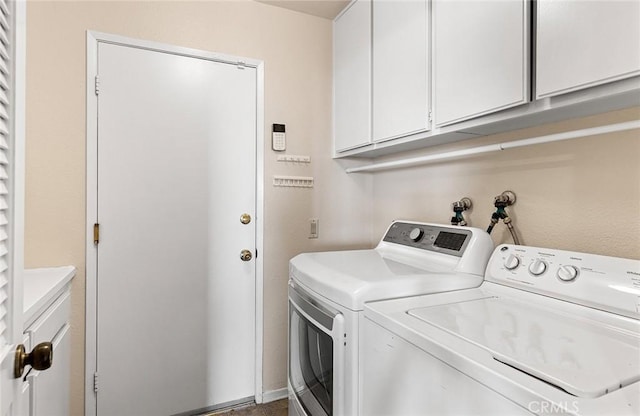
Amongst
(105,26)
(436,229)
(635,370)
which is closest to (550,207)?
(436,229)

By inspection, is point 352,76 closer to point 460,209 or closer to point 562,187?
point 460,209

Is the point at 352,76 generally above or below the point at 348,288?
above

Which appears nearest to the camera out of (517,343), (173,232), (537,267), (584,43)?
(517,343)

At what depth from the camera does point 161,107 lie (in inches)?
75.0

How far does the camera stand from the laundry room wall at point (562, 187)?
1160 mm

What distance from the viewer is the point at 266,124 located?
7.12 ft

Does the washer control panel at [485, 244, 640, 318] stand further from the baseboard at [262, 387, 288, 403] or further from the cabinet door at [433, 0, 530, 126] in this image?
the baseboard at [262, 387, 288, 403]

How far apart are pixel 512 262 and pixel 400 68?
1050mm

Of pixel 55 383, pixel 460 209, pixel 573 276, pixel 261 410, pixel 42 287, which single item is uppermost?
pixel 460 209

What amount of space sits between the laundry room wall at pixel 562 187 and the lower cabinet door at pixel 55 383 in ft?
6.06

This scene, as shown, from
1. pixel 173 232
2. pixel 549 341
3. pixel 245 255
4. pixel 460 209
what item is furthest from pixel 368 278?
pixel 173 232

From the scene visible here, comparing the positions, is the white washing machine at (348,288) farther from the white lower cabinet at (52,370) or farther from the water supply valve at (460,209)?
the white lower cabinet at (52,370)

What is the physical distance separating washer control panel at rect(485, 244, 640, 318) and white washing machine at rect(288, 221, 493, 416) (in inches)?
5.4

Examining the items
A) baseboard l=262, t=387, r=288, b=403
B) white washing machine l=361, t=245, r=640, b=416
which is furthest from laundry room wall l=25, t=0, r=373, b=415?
white washing machine l=361, t=245, r=640, b=416
